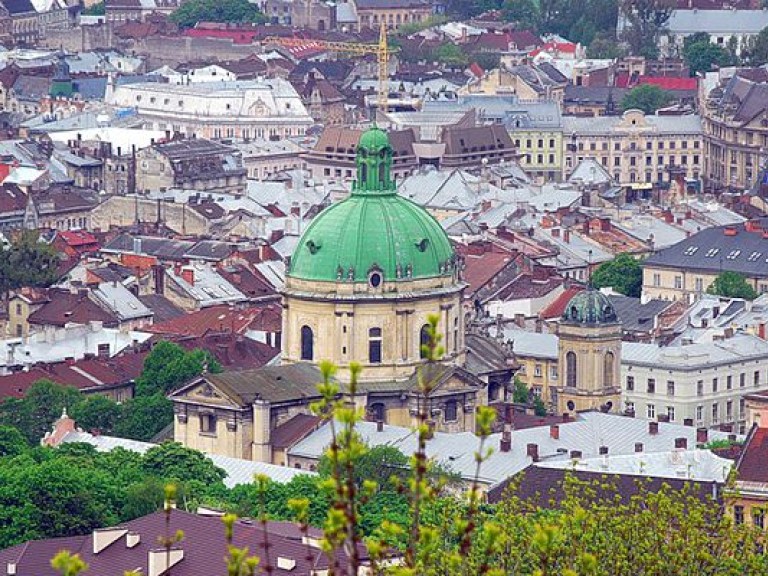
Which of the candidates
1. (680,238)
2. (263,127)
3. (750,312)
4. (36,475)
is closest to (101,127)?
(263,127)

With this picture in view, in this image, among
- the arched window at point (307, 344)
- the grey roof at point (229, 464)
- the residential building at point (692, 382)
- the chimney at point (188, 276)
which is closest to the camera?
the grey roof at point (229, 464)

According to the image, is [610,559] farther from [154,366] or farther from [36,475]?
[154,366]

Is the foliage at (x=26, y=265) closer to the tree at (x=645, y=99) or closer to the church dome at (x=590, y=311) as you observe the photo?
the church dome at (x=590, y=311)

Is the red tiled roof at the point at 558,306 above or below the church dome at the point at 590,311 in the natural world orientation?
→ below

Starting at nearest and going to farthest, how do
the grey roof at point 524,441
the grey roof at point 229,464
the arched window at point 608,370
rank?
1. the grey roof at point 524,441
2. the grey roof at point 229,464
3. the arched window at point 608,370

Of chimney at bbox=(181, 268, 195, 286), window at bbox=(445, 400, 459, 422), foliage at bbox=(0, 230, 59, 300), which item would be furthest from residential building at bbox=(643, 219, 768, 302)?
window at bbox=(445, 400, 459, 422)

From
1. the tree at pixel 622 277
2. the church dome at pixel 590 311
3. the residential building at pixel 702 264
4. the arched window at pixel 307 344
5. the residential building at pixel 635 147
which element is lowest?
the residential building at pixel 635 147

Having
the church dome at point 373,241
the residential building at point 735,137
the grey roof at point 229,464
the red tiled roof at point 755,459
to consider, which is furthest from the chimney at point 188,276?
the residential building at point 735,137

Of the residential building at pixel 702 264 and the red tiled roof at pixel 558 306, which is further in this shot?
the residential building at pixel 702 264
